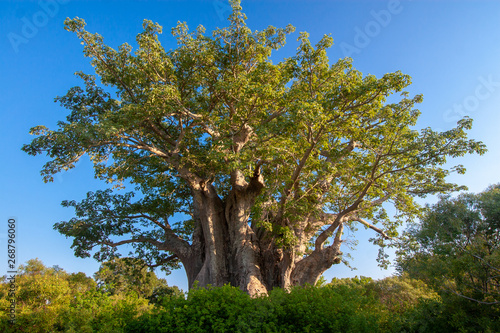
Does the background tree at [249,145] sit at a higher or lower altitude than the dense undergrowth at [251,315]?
higher

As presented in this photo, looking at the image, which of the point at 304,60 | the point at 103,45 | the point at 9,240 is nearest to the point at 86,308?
the point at 9,240

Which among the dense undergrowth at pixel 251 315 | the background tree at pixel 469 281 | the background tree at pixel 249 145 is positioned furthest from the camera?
the background tree at pixel 249 145

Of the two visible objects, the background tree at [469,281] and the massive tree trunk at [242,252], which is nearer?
the background tree at [469,281]

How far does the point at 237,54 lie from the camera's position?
9.88 metres

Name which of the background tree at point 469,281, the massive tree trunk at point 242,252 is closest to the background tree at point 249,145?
the massive tree trunk at point 242,252

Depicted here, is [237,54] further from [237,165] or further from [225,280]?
[225,280]

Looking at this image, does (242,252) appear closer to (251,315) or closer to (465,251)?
(251,315)

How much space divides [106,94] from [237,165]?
6210 millimetres

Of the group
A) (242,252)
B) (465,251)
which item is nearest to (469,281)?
(465,251)

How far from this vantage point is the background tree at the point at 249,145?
7.84 meters

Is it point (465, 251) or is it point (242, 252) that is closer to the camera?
point (465, 251)

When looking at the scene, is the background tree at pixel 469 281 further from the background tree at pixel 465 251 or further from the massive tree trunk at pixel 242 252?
the massive tree trunk at pixel 242 252

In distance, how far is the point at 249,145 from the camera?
8.80 meters

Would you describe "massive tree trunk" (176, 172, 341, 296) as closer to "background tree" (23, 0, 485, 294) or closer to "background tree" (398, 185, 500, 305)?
"background tree" (23, 0, 485, 294)
